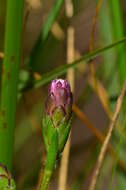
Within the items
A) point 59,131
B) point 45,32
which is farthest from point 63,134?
point 45,32

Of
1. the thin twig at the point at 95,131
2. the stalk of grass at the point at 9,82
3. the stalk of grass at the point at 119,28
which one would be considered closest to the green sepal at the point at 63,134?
the stalk of grass at the point at 9,82

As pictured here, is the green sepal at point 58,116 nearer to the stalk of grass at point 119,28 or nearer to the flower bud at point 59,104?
the flower bud at point 59,104

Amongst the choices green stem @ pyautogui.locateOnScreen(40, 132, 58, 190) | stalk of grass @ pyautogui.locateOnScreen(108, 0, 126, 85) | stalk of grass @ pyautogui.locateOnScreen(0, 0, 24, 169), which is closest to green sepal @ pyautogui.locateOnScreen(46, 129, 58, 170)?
green stem @ pyautogui.locateOnScreen(40, 132, 58, 190)

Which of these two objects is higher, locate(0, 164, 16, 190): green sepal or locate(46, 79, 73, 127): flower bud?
locate(46, 79, 73, 127): flower bud

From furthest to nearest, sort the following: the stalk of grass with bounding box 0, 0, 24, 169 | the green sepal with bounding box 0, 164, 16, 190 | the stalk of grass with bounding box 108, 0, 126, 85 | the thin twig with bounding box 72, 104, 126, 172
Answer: the thin twig with bounding box 72, 104, 126, 172
the stalk of grass with bounding box 108, 0, 126, 85
the stalk of grass with bounding box 0, 0, 24, 169
the green sepal with bounding box 0, 164, 16, 190

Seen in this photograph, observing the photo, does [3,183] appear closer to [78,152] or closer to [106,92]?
[106,92]

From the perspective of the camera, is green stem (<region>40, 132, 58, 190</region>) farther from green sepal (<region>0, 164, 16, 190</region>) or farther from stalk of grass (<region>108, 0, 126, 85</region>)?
stalk of grass (<region>108, 0, 126, 85</region>)
